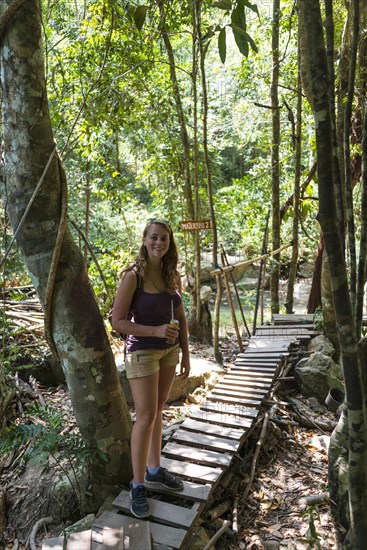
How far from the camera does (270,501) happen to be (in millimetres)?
3158

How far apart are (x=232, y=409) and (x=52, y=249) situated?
88.2 inches

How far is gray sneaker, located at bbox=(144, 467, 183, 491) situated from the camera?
8.85 ft

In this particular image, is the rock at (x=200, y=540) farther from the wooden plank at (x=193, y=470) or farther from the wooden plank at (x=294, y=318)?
the wooden plank at (x=294, y=318)

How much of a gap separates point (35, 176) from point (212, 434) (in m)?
2.27

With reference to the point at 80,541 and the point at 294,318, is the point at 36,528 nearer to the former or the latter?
the point at 80,541

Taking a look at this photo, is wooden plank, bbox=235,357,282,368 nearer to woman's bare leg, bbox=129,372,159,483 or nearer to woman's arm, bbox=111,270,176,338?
woman's bare leg, bbox=129,372,159,483

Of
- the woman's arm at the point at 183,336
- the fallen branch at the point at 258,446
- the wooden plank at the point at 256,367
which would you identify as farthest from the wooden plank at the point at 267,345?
the woman's arm at the point at 183,336

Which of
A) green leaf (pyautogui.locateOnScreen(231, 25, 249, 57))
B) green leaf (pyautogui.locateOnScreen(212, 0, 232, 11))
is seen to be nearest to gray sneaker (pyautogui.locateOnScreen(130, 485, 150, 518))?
green leaf (pyautogui.locateOnScreen(231, 25, 249, 57))

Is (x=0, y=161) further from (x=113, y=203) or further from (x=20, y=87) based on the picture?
(x=113, y=203)

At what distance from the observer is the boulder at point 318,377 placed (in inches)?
192

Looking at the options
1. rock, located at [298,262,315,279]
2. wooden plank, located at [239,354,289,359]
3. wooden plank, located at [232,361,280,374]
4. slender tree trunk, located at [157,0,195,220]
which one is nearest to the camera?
wooden plank, located at [232,361,280,374]

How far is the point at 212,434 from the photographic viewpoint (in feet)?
11.3

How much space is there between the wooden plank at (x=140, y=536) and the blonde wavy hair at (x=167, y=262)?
1.26 m

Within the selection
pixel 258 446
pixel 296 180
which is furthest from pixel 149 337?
pixel 296 180
